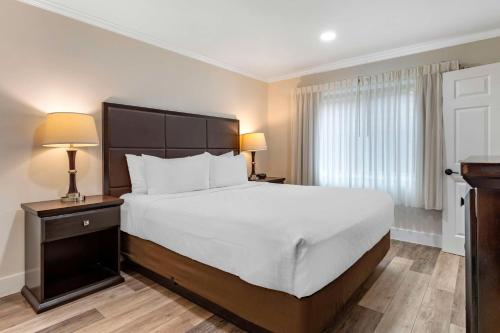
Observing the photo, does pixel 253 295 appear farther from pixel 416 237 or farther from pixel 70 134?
pixel 416 237

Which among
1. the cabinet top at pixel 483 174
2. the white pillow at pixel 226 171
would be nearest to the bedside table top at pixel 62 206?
the white pillow at pixel 226 171

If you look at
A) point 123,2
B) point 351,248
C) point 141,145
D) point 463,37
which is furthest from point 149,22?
point 463,37

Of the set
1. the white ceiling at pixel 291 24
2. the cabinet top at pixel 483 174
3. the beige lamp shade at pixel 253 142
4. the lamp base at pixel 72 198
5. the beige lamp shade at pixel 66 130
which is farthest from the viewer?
the beige lamp shade at pixel 253 142

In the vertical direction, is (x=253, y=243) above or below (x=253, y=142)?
below

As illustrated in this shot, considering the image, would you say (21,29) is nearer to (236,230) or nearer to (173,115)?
(173,115)

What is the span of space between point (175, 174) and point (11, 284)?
1.63 m

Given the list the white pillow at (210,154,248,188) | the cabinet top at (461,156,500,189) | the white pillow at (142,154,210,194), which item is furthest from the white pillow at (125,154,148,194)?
the cabinet top at (461,156,500,189)

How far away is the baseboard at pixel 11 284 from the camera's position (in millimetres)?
2277

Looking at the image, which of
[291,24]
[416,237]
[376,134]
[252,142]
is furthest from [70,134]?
[416,237]

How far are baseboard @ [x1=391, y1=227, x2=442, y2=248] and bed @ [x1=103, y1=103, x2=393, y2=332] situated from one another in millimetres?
1227

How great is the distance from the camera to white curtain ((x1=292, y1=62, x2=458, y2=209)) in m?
3.38

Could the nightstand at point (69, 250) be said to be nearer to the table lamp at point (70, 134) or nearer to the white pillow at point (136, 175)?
the table lamp at point (70, 134)

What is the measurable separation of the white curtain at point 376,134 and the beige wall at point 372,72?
0.50 feet

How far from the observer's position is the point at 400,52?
360 centimetres
